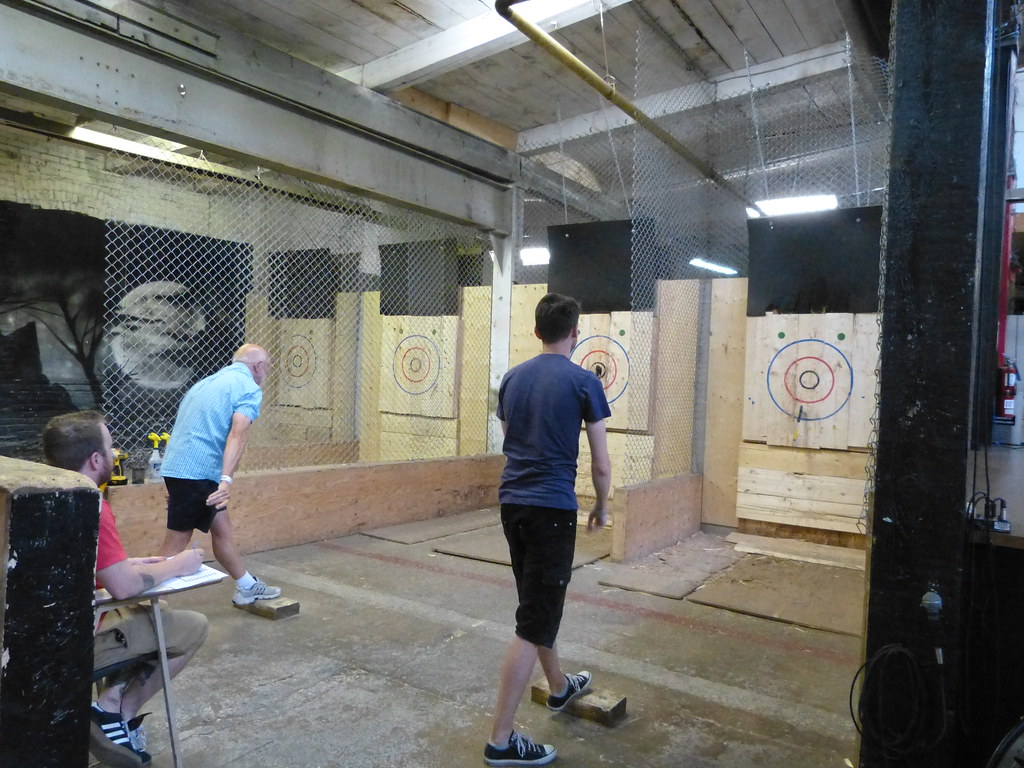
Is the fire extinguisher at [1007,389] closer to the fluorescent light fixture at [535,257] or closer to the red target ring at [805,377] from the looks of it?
the red target ring at [805,377]

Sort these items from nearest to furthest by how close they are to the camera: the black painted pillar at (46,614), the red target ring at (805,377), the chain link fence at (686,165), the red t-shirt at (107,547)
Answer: the black painted pillar at (46,614), the red t-shirt at (107,547), the red target ring at (805,377), the chain link fence at (686,165)

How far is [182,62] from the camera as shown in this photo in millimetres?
4453

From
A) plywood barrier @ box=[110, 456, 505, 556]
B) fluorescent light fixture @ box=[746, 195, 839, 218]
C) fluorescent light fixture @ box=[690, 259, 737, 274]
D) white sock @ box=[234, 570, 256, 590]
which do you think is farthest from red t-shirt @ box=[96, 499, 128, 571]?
fluorescent light fixture @ box=[746, 195, 839, 218]

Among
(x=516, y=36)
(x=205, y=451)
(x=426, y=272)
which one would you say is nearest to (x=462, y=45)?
(x=516, y=36)

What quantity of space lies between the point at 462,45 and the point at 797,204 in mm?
5025

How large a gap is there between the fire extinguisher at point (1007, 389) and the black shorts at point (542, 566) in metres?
4.11

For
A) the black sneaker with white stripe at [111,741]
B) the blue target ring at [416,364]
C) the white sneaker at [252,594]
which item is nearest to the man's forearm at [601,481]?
the black sneaker with white stripe at [111,741]

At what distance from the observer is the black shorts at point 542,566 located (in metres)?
2.31

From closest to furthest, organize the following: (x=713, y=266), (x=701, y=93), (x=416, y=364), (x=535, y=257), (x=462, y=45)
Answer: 1. (x=462, y=45)
2. (x=701, y=93)
3. (x=416, y=364)
4. (x=713, y=266)
5. (x=535, y=257)

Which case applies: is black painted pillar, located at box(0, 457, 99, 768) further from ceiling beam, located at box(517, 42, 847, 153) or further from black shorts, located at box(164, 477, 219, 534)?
ceiling beam, located at box(517, 42, 847, 153)

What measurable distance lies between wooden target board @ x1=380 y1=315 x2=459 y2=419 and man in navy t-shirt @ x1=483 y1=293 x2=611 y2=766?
15.8 ft

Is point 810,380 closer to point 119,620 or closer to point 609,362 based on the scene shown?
point 609,362

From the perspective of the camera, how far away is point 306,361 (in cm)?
824

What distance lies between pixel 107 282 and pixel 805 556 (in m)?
7.11
